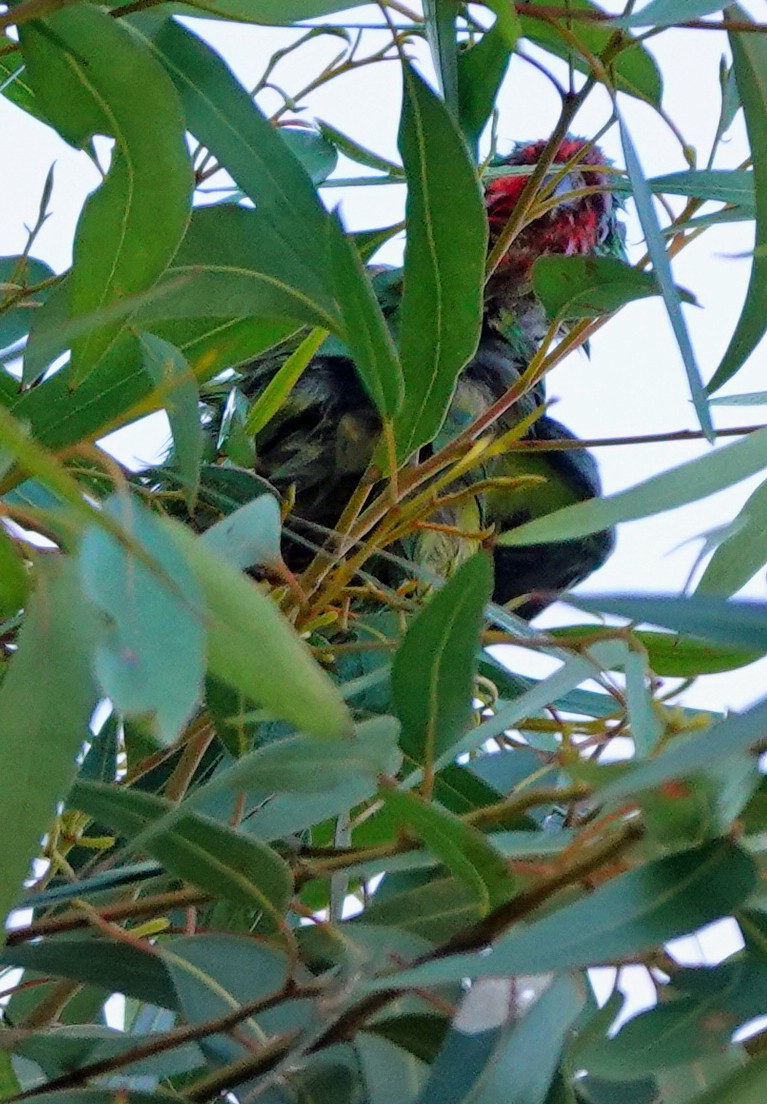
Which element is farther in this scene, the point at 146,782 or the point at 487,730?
the point at 146,782

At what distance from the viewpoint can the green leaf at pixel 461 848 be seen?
45 centimetres

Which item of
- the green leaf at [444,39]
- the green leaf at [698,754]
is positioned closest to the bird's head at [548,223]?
the green leaf at [444,39]

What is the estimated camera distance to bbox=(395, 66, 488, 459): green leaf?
57cm

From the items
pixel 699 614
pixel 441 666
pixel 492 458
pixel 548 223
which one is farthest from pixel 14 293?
pixel 548 223

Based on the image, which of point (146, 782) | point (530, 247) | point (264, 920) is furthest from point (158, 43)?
point (530, 247)

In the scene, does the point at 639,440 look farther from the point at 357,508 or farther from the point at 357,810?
the point at 357,810

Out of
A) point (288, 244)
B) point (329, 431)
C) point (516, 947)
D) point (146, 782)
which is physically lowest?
point (146, 782)

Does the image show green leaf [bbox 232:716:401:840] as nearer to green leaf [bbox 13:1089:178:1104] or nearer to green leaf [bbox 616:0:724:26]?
green leaf [bbox 13:1089:178:1104]

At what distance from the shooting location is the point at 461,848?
1.49 ft

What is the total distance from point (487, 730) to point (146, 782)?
425 millimetres

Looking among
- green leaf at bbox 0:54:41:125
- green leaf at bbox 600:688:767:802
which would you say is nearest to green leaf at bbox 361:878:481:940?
green leaf at bbox 600:688:767:802

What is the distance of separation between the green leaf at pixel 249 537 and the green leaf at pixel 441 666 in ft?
0.21

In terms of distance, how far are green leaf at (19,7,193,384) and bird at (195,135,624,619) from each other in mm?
711

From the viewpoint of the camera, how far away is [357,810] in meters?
0.78
